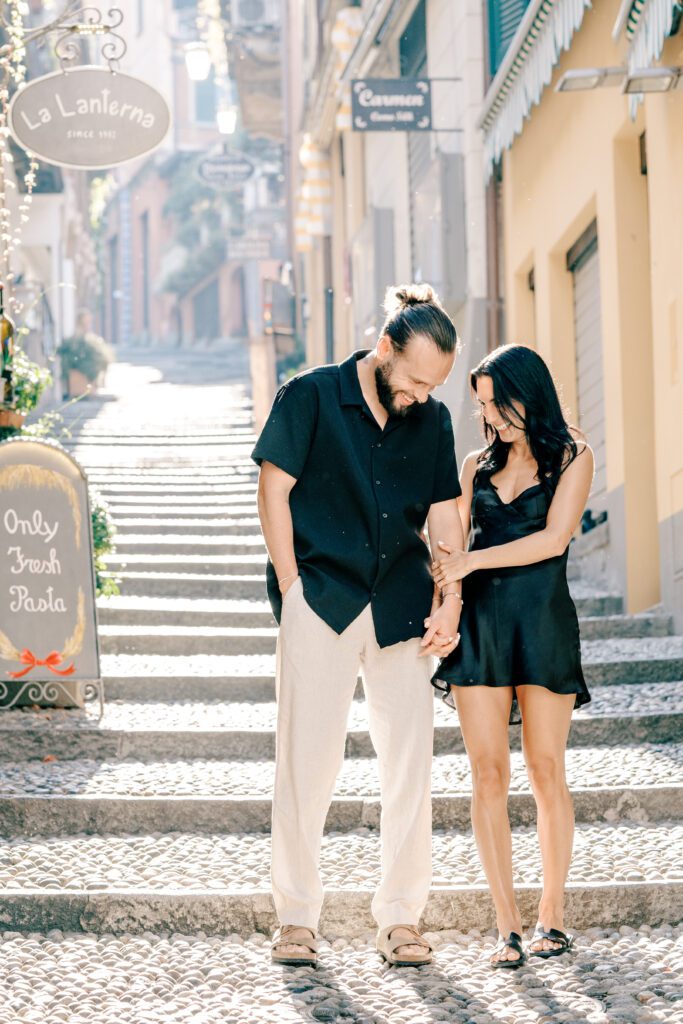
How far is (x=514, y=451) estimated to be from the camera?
4.42 meters

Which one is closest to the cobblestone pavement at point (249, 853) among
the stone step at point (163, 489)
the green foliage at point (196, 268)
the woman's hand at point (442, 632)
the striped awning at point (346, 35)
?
the woman's hand at point (442, 632)

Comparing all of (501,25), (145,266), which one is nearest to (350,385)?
(501,25)

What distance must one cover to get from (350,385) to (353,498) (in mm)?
320

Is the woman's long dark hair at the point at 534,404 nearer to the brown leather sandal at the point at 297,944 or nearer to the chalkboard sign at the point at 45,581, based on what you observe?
the brown leather sandal at the point at 297,944

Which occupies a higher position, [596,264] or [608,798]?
[596,264]

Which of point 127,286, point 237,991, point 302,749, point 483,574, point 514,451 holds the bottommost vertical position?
point 237,991

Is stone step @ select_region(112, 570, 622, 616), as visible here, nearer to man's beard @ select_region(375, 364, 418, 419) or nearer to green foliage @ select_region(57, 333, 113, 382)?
man's beard @ select_region(375, 364, 418, 419)

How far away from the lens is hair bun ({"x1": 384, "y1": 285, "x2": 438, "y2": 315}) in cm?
413

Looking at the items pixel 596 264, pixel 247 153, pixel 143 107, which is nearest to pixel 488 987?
pixel 143 107

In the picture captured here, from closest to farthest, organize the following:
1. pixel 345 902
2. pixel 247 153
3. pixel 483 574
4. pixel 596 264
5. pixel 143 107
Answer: pixel 483 574
pixel 345 902
pixel 143 107
pixel 596 264
pixel 247 153

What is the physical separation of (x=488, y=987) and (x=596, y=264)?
Answer: 7379mm

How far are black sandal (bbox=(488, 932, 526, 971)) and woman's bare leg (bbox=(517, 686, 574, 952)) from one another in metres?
0.08

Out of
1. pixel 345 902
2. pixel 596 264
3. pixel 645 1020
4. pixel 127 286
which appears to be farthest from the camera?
pixel 127 286

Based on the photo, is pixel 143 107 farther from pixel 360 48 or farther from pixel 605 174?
pixel 360 48
